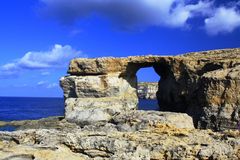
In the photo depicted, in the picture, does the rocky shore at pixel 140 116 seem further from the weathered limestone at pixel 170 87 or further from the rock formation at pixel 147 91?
the rock formation at pixel 147 91

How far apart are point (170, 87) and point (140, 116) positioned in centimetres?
2900

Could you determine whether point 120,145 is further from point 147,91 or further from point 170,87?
point 147,91

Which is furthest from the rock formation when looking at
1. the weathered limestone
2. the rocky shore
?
the weathered limestone

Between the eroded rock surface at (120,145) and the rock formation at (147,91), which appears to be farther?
the rock formation at (147,91)

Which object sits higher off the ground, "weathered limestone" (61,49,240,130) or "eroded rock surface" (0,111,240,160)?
"weathered limestone" (61,49,240,130)

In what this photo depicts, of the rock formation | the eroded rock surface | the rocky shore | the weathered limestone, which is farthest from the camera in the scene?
the rock formation

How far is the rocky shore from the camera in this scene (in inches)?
495

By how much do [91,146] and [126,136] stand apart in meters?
1.15

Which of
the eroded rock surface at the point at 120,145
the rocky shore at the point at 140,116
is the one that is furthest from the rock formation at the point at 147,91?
the eroded rock surface at the point at 120,145

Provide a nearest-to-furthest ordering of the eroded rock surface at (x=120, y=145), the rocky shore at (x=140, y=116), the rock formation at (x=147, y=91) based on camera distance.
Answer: the eroded rock surface at (x=120, y=145) < the rocky shore at (x=140, y=116) < the rock formation at (x=147, y=91)

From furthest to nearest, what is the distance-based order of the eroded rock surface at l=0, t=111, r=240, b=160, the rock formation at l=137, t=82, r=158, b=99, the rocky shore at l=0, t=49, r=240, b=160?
1. the rock formation at l=137, t=82, r=158, b=99
2. the rocky shore at l=0, t=49, r=240, b=160
3. the eroded rock surface at l=0, t=111, r=240, b=160

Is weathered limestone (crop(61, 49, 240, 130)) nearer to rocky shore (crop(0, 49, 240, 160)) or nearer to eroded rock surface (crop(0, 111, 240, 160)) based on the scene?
rocky shore (crop(0, 49, 240, 160))

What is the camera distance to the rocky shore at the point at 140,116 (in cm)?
1256

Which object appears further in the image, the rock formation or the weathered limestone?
the rock formation
